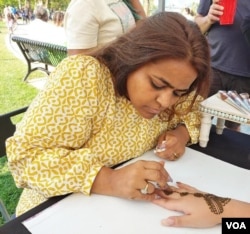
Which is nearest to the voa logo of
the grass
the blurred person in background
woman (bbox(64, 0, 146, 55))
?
woman (bbox(64, 0, 146, 55))

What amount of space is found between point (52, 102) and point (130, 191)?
10.9 inches

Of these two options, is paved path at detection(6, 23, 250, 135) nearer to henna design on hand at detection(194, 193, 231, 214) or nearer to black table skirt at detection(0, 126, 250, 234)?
black table skirt at detection(0, 126, 250, 234)

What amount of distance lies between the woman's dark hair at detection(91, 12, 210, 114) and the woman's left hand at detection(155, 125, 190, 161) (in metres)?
0.21

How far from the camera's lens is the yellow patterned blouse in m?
0.68

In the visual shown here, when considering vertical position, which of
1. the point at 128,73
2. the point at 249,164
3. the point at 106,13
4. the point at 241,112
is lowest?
the point at 249,164

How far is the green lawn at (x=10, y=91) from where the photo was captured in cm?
189

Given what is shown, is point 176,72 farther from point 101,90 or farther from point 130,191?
point 130,191

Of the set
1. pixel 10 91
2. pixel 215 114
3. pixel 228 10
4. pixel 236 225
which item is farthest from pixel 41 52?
pixel 236 225

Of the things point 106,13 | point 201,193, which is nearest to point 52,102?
point 201,193

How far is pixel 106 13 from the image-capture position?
1133 millimetres

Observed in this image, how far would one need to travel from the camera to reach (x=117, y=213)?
2.13ft

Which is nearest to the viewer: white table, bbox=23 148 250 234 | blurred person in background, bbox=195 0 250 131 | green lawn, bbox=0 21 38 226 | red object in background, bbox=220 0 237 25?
white table, bbox=23 148 250 234

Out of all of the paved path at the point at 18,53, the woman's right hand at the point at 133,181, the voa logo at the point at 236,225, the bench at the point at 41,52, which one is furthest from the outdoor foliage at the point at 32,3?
the voa logo at the point at 236,225

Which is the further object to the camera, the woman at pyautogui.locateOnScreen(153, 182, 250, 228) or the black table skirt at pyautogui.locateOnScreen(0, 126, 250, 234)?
the black table skirt at pyautogui.locateOnScreen(0, 126, 250, 234)
